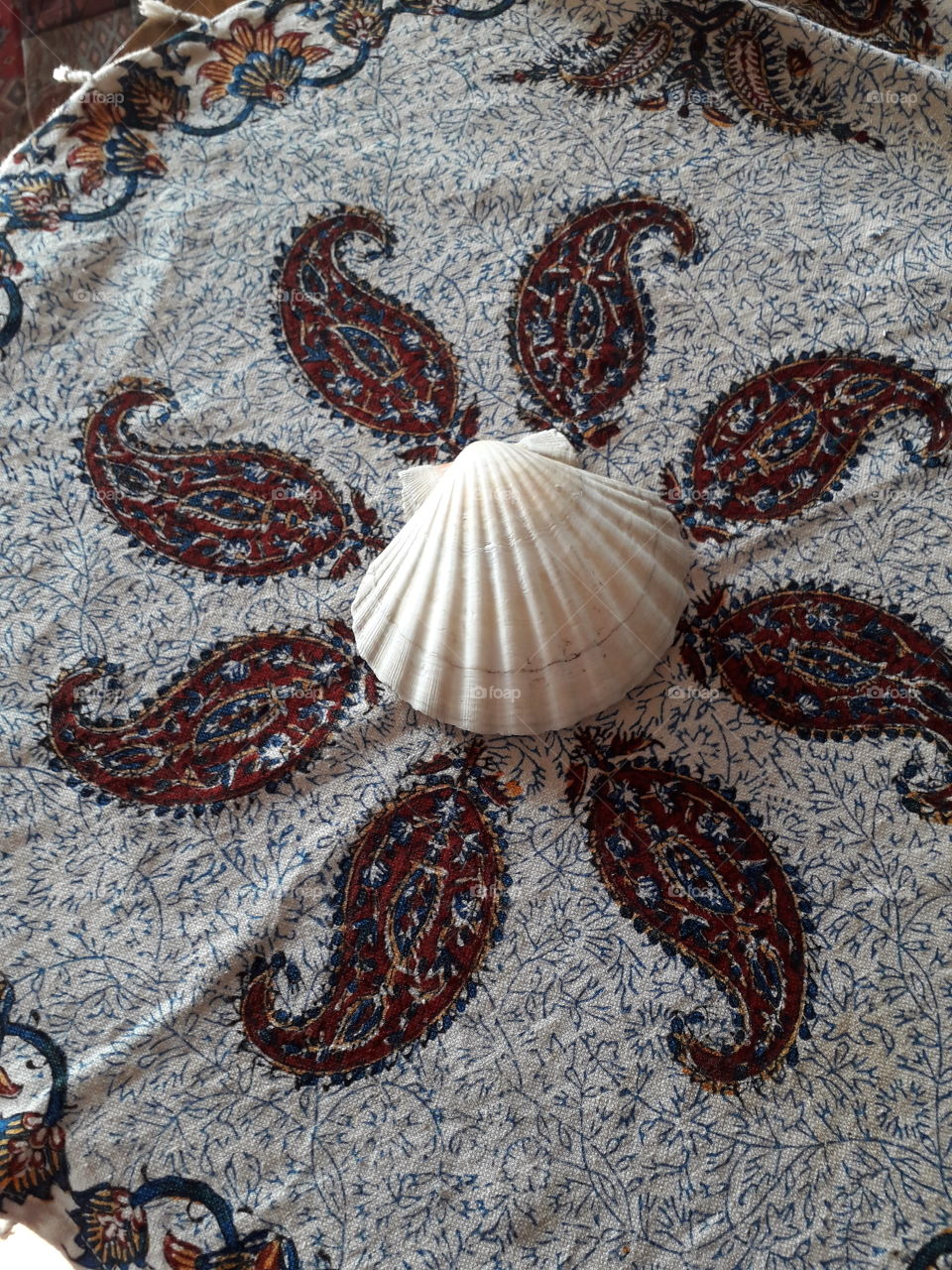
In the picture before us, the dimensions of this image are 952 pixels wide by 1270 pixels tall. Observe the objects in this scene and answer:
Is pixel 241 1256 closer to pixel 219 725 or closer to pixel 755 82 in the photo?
pixel 219 725

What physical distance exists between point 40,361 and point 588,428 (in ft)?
1.38

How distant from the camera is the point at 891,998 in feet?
1.80

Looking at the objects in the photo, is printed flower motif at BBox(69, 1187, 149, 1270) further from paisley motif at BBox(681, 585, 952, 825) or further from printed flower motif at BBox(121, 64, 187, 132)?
printed flower motif at BBox(121, 64, 187, 132)

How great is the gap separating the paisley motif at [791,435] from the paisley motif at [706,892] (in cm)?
18

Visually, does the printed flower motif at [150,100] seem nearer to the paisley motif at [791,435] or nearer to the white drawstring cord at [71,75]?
the white drawstring cord at [71,75]

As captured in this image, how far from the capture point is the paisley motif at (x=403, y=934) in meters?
0.56

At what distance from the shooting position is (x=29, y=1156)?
21.6 inches

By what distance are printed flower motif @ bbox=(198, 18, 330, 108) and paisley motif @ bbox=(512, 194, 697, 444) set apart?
28 centimetres

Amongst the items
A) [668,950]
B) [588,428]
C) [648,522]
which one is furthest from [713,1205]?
[588,428]

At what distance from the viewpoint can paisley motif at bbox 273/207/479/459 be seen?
718 mm

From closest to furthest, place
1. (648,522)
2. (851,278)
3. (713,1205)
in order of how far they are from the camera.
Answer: (713,1205) → (648,522) → (851,278)

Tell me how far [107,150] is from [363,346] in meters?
0.29

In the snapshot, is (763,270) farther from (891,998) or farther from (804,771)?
(891,998)

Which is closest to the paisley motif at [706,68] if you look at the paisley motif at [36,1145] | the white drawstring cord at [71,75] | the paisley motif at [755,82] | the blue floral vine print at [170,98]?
the paisley motif at [755,82]
